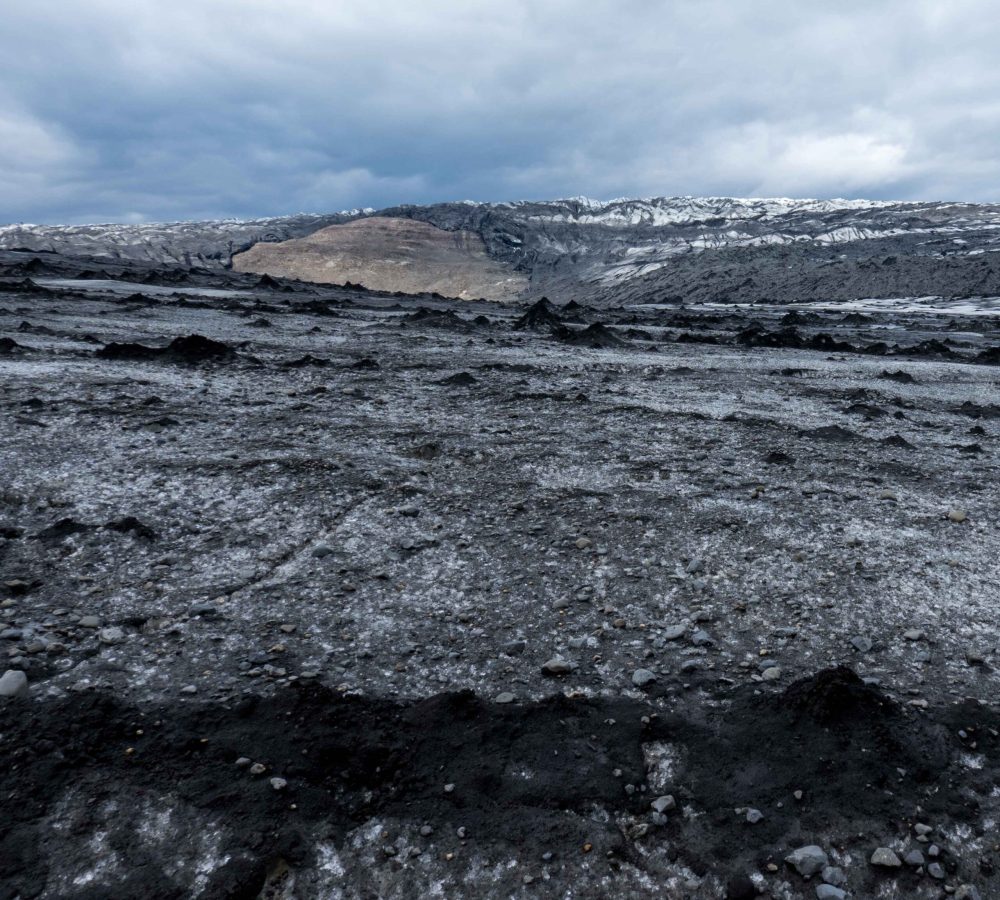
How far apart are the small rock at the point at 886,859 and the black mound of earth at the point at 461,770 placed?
134mm

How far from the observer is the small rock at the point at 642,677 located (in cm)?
316

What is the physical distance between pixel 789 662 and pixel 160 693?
2.88 m

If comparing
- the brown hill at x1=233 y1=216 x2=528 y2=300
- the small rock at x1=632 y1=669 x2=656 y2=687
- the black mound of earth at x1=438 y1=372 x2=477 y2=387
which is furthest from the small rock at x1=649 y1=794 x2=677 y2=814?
the brown hill at x1=233 y1=216 x2=528 y2=300

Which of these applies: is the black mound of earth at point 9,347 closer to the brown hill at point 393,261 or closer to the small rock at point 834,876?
the small rock at point 834,876

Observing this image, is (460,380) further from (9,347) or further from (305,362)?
(9,347)

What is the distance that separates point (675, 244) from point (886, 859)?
67.0 meters

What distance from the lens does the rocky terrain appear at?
231cm

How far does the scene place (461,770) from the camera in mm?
2676

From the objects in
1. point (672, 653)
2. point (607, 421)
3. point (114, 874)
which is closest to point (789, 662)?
point (672, 653)

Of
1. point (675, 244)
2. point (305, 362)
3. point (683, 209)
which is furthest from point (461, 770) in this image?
point (683, 209)

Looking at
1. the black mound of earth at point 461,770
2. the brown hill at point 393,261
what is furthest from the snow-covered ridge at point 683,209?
the black mound of earth at point 461,770

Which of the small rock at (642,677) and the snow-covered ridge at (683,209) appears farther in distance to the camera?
the snow-covered ridge at (683,209)

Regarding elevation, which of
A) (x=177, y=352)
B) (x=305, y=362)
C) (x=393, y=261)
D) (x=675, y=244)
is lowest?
(x=305, y=362)

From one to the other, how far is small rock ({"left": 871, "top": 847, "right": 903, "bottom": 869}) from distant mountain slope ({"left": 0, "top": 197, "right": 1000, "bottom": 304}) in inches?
1628
